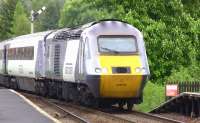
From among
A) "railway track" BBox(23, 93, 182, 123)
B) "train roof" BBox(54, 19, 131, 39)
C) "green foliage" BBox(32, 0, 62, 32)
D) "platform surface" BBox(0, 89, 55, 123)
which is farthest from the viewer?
"green foliage" BBox(32, 0, 62, 32)

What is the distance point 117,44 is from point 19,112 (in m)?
4.53

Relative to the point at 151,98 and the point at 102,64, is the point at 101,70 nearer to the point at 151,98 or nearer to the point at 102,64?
the point at 102,64

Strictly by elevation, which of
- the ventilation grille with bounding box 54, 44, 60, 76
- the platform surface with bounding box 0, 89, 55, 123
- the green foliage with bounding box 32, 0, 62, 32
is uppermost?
the green foliage with bounding box 32, 0, 62, 32

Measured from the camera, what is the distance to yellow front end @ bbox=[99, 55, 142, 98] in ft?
69.7

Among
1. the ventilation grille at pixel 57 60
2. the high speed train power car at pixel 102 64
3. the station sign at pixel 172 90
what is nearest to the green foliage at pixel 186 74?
the station sign at pixel 172 90

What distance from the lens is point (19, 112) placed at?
19.2 metres

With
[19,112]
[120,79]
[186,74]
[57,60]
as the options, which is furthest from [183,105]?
[186,74]

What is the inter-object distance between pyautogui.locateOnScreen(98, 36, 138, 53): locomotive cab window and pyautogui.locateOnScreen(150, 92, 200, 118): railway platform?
2.16 m

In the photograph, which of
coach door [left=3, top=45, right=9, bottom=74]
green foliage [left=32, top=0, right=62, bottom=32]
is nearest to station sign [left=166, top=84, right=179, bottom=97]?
coach door [left=3, top=45, right=9, bottom=74]

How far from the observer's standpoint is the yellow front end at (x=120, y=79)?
21250 millimetres

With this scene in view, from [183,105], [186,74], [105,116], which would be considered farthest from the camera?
[186,74]

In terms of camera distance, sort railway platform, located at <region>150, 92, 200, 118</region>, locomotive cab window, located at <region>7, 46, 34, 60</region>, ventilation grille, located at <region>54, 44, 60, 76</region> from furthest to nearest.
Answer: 1. locomotive cab window, located at <region>7, 46, 34, 60</region>
2. ventilation grille, located at <region>54, 44, 60, 76</region>
3. railway platform, located at <region>150, 92, 200, 118</region>

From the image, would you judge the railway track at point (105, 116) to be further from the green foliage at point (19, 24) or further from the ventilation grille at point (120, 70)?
the green foliage at point (19, 24)

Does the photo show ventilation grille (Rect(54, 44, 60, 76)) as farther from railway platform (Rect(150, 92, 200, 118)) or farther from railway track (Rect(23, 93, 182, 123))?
railway platform (Rect(150, 92, 200, 118))
